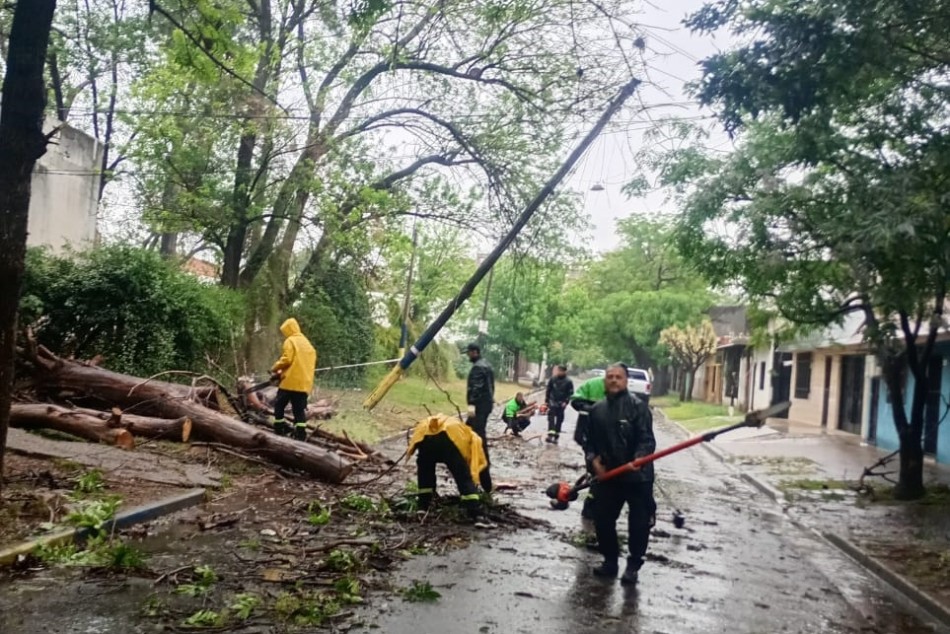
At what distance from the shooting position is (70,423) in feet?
35.9

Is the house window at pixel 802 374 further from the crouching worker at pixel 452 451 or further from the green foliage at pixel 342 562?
the green foliage at pixel 342 562

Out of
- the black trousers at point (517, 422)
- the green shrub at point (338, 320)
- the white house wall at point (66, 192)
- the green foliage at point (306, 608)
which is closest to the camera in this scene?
the green foliage at point (306, 608)

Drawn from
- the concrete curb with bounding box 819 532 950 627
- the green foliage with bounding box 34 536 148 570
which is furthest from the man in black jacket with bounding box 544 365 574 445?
the green foliage with bounding box 34 536 148 570

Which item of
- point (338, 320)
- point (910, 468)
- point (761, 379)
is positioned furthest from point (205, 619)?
point (761, 379)

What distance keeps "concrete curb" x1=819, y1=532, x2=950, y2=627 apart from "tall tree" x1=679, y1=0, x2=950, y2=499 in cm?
282

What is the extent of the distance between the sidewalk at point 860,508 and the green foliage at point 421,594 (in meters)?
4.30

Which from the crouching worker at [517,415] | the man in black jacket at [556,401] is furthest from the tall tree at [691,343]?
the man in black jacket at [556,401]

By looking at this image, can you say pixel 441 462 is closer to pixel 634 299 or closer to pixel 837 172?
pixel 837 172

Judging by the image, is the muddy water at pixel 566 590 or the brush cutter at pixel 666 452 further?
the brush cutter at pixel 666 452

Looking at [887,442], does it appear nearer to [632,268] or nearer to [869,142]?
[869,142]

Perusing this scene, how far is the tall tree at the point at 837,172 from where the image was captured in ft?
28.3

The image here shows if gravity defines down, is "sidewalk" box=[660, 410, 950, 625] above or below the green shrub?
below

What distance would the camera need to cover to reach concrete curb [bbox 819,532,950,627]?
7516 millimetres

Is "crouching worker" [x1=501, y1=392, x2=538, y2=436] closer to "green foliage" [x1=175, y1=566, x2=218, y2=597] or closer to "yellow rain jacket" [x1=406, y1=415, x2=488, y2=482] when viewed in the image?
"yellow rain jacket" [x1=406, y1=415, x2=488, y2=482]
